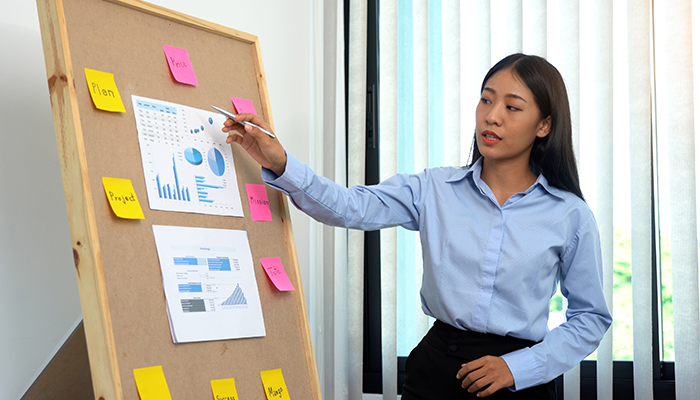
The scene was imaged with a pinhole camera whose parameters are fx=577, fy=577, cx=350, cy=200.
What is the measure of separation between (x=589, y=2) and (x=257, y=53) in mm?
1241

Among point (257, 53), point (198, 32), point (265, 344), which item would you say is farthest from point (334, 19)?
point (265, 344)

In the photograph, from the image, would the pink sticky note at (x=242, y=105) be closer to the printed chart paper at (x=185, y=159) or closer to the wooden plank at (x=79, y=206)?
the printed chart paper at (x=185, y=159)

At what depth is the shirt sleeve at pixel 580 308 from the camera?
4.17ft

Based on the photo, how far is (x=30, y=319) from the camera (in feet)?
4.22

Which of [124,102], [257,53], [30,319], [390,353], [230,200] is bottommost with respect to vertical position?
[390,353]

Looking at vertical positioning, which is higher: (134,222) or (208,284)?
(134,222)

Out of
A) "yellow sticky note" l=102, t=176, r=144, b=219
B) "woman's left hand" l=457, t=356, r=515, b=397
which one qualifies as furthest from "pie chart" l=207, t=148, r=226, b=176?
"woman's left hand" l=457, t=356, r=515, b=397

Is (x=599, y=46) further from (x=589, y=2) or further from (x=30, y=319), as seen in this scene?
(x=30, y=319)

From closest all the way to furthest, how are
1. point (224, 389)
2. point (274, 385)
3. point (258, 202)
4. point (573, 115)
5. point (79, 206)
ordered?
point (79, 206), point (224, 389), point (274, 385), point (258, 202), point (573, 115)

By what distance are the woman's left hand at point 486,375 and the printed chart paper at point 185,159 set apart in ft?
2.01

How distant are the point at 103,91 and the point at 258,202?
0.42m

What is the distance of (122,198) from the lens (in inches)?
43.2

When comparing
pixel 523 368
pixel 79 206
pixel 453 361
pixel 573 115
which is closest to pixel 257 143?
pixel 79 206

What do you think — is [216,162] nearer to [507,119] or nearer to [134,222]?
[134,222]
